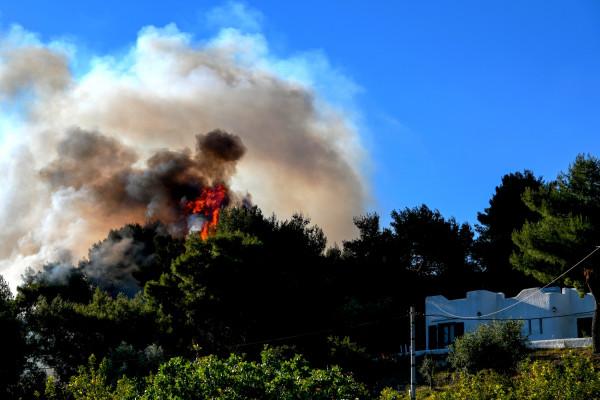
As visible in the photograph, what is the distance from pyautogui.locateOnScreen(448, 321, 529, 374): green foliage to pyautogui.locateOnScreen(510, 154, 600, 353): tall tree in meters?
3.95

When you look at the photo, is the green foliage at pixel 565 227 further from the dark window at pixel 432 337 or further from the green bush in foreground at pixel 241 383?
the green bush in foreground at pixel 241 383

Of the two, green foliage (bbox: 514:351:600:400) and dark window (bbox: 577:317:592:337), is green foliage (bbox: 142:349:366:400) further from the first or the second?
dark window (bbox: 577:317:592:337)

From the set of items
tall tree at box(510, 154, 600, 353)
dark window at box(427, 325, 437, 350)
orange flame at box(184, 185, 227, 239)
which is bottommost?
dark window at box(427, 325, 437, 350)

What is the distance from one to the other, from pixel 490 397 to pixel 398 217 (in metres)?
57.2

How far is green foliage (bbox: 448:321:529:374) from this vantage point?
37.1 metres

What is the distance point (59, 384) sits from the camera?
4478cm

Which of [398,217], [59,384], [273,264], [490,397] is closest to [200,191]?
[398,217]

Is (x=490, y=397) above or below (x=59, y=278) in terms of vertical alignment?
below

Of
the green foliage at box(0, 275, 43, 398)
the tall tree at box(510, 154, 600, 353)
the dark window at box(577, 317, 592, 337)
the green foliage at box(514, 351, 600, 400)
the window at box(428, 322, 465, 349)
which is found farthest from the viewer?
the window at box(428, 322, 465, 349)

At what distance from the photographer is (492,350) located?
122 feet

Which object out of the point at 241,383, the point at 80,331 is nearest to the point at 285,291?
the point at 80,331

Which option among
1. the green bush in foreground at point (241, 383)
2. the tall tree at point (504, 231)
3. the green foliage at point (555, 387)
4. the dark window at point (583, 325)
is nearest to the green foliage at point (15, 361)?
the green bush in foreground at point (241, 383)

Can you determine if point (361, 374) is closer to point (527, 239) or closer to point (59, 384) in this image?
point (527, 239)

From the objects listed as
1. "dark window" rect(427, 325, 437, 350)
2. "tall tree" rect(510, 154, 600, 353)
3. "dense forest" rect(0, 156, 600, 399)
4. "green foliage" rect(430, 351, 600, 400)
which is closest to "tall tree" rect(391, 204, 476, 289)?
Result: "dense forest" rect(0, 156, 600, 399)
